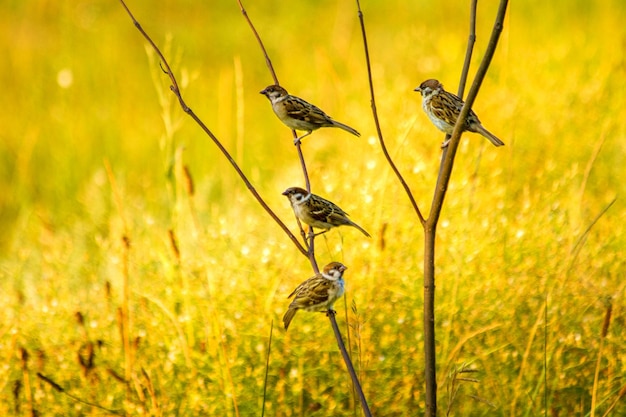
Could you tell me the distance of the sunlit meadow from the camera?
3133 mm

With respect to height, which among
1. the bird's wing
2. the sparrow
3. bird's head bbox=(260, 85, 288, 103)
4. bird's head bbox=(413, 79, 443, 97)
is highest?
bird's head bbox=(260, 85, 288, 103)

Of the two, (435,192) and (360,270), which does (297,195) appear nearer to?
(435,192)

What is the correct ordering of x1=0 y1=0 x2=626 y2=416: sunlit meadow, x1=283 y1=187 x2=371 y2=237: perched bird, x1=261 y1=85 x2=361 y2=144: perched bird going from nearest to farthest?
x1=283 y1=187 x2=371 y2=237: perched bird → x1=261 y1=85 x2=361 y2=144: perched bird → x1=0 y1=0 x2=626 y2=416: sunlit meadow

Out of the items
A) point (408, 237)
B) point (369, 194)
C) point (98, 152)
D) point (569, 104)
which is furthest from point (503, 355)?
point (98, 152)

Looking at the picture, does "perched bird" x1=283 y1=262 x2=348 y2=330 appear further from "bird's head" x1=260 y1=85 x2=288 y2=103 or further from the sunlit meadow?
"bird's head" x1=260 y1=85 x2=288 y2=103

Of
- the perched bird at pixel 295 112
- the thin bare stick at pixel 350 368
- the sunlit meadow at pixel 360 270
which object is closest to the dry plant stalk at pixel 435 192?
the thin bare stick at pixel 350 368

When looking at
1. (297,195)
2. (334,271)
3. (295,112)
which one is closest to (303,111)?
(295,112)

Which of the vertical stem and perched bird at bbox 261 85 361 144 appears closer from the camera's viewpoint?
the vertical stem

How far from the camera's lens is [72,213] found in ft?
20.1

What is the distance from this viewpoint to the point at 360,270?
3.53m

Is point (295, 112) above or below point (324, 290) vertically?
above

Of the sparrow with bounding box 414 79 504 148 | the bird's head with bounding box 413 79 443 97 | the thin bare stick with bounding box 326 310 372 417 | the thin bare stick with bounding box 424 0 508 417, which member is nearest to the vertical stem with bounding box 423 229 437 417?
the thin bare stick with bounding box 424 0 508 417

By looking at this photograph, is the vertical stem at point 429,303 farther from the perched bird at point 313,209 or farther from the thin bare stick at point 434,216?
the perched bird at point 313,209

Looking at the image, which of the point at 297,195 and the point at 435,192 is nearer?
the point at 435,192
